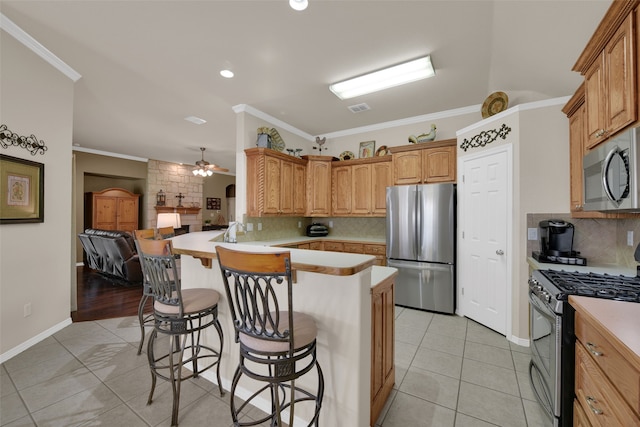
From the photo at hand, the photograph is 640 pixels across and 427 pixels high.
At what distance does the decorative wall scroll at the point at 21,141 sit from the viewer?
2.34 metres

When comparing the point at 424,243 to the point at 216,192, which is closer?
the point at 424,243

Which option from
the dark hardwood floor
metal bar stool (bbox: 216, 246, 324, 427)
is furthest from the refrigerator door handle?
the dark hardwood floor

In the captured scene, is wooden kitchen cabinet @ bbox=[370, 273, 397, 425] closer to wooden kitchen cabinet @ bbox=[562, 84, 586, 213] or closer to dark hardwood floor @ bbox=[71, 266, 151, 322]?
wooden kitchen cabinet @ bbox=[562, 84, 586, 213]

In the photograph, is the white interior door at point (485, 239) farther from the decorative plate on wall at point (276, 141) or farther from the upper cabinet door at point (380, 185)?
the decorative plate on wall at point (276, 141)

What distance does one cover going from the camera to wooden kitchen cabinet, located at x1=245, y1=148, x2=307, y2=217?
3.96 metres

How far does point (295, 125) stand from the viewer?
4863 millimetres

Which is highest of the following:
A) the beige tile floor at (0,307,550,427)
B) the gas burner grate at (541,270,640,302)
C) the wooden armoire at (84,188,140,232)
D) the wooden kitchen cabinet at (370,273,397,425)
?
the wooden armoire at (84,188,140,232)

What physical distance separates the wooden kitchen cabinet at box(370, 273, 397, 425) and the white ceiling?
221 centimetres

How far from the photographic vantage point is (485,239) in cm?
314

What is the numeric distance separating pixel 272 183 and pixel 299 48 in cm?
200

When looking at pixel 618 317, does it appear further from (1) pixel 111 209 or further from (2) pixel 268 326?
(1) pixel 111 209

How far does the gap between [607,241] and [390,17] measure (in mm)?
2829

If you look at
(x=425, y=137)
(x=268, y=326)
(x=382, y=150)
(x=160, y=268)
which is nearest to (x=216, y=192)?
(x=382, y=150)

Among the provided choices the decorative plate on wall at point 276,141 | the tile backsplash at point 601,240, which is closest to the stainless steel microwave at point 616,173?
the tile backsplash at point 601,240
